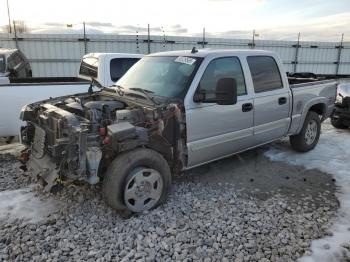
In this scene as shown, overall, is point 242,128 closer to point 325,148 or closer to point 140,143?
point 140,143

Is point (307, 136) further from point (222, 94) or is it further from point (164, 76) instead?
point (164, 76)

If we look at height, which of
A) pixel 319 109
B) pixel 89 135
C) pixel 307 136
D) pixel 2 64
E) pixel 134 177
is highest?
pixel 2 64

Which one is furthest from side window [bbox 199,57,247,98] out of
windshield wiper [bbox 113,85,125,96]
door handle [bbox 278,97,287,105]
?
windshield wiper [bbox 113,85,125,96]

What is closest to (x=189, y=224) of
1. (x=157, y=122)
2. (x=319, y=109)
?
(x=157, y=122)

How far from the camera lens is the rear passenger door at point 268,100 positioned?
4.98 metres

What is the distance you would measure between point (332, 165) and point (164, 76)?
10.8 feet

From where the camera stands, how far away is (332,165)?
18.6ft

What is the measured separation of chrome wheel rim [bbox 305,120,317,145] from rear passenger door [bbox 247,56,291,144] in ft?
2.71

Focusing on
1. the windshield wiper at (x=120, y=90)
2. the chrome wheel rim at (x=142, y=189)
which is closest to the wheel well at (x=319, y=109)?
the windshield wiper at (x=120, y=90)

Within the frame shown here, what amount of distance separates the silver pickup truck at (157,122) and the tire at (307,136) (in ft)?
2.57

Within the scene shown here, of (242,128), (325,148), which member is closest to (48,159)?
(242,128)

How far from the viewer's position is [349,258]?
3.19 meters

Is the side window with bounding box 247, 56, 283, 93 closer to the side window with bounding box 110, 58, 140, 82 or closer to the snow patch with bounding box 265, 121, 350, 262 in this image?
the snow patch with bounding box 265, 121, 350, 262

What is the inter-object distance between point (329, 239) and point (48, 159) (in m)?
3.17
